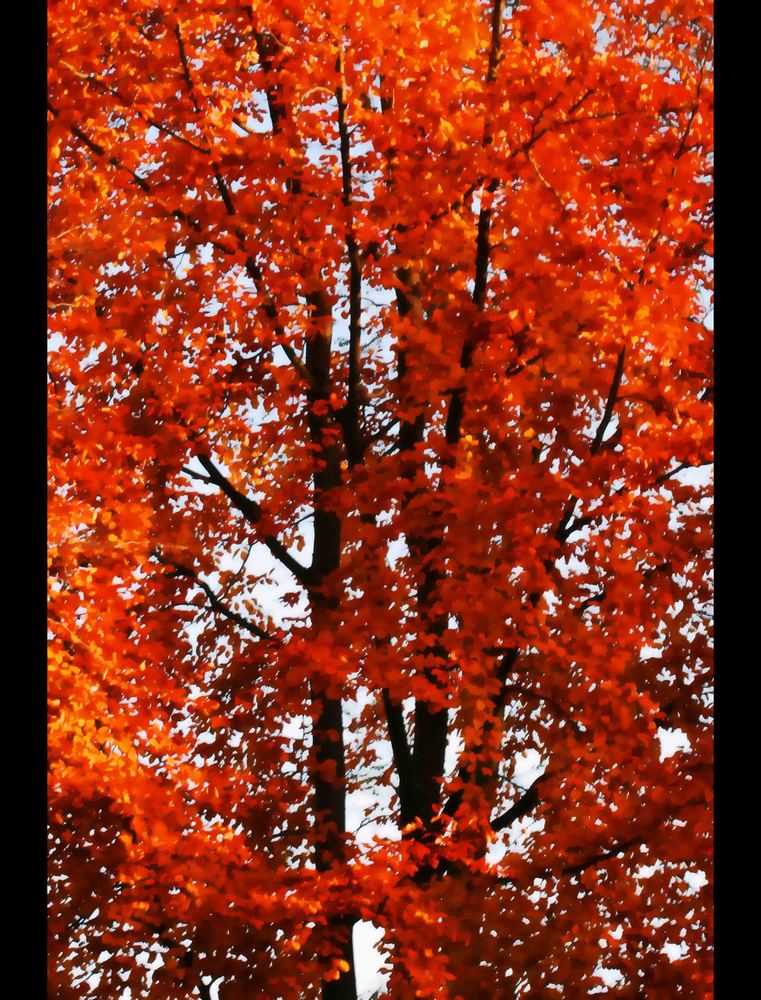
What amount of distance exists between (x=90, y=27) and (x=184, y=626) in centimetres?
600

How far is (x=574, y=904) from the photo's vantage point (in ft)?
25.7

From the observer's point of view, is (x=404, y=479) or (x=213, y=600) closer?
(x=404, y=479)

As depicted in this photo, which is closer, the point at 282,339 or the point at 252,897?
the point at 252,897

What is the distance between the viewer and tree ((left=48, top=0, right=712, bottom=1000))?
7.09 m

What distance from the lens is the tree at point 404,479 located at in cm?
709

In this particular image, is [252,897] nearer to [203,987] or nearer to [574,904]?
[203,987]

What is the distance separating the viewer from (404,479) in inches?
324

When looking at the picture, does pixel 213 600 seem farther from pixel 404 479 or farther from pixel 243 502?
pixel 404 479

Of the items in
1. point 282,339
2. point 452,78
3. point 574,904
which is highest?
point 452,78

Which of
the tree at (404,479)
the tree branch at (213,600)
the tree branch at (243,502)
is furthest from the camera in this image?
the tree branch at (213,600)

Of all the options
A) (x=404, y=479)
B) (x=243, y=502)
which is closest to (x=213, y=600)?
(x=243, y=502)
